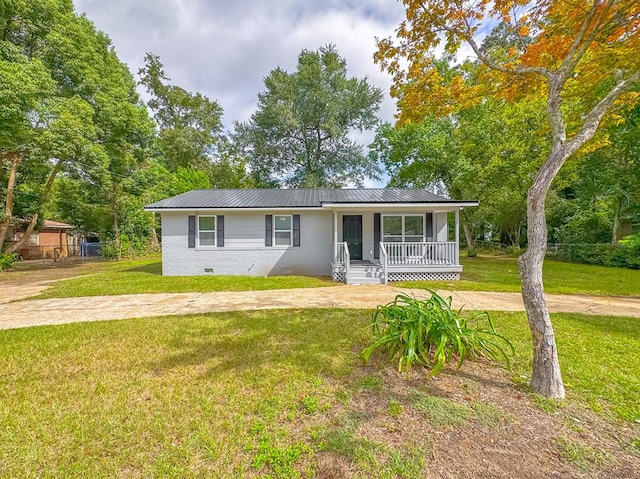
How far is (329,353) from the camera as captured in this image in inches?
158

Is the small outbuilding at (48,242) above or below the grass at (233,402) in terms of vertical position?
above

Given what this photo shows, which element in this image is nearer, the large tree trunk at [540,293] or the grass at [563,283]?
the large tree trunk at [540,293]

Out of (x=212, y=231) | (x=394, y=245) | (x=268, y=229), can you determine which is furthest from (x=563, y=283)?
(x=212, y=231)

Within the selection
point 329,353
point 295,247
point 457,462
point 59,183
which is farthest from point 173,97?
point 457,462

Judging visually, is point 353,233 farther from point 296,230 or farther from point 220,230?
point 220,230

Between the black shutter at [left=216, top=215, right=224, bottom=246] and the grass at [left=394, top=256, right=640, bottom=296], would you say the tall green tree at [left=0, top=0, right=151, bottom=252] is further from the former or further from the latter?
the grass at [left=394, top=256, right=640, bottom=296]

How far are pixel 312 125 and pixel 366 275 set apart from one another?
60.3 feet

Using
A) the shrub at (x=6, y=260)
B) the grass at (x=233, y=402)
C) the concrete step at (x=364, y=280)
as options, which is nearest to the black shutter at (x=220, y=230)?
the concrete step at (x=364, y=280)

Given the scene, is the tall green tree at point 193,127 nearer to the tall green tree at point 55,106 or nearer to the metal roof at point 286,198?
the tall green tree at point 55,106

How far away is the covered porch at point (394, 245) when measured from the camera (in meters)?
10.3

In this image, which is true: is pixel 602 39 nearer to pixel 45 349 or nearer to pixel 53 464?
pixel 53 464

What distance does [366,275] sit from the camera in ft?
33.4

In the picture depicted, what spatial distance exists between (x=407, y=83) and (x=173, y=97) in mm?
29966

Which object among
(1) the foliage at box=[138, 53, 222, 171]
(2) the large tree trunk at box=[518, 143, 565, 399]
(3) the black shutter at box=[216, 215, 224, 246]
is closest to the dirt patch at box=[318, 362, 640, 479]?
(2) the large tree trunk at box=[518, 143, 565, 399]
